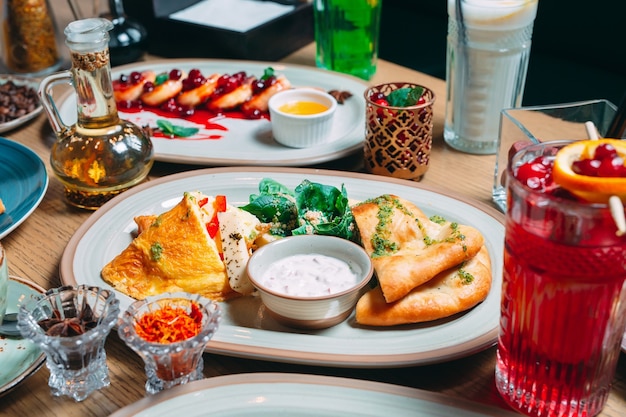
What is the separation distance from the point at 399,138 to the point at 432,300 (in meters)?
0.61

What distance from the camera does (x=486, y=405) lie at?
1059 millimetres

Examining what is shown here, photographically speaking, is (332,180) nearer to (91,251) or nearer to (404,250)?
(404,250)

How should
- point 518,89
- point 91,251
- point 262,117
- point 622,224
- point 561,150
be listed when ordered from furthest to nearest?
point 262,117 < point 518,89 < point 91,251 < point 561,150 < point 622,224

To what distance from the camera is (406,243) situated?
1.38m

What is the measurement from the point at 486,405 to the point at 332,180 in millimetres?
785

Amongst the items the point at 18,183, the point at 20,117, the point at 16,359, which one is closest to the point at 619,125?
the point at 16,359

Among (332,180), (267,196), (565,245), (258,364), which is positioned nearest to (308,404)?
(258,364)

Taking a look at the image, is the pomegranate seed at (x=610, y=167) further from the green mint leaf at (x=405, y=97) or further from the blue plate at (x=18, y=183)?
the blue plate at (x=18, y=183)

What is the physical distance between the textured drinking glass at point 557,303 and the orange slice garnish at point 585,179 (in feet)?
0.10

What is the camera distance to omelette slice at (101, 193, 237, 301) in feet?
4.55

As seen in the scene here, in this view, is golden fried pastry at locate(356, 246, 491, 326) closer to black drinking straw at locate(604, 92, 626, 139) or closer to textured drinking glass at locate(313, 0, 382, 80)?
black drinking straw at locate(604, 92, 626, 139)

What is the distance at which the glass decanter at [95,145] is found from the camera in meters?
1.61

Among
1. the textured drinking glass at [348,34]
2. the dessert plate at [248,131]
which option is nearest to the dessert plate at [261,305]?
the dessert plate at [248,131]

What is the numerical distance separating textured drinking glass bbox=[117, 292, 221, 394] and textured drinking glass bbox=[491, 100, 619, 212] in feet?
2.78
